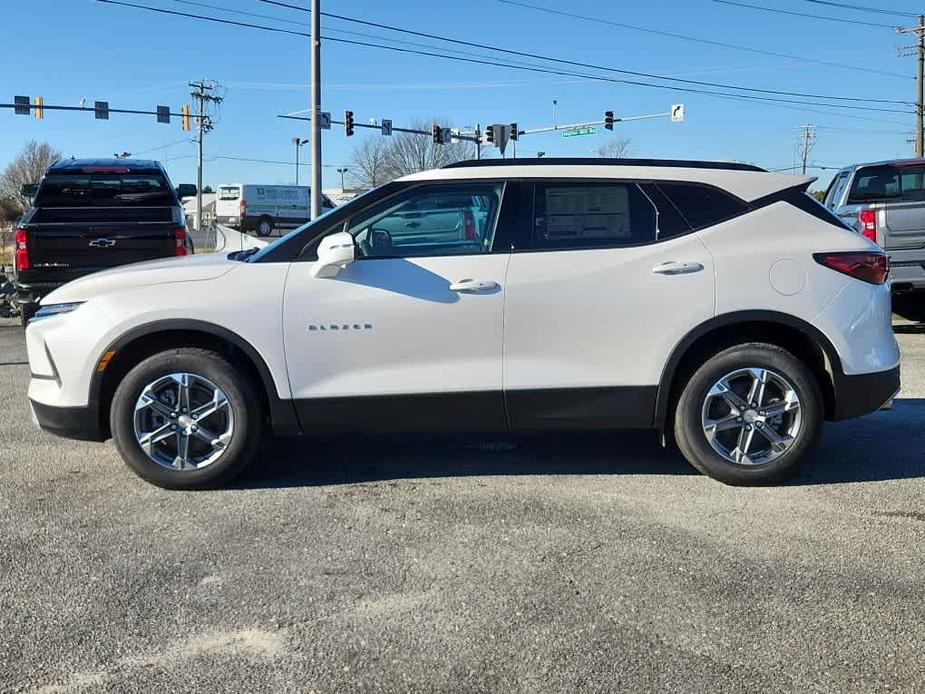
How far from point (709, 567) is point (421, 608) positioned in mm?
1251

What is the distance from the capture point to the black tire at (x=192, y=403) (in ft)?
15.3

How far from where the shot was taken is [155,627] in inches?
127

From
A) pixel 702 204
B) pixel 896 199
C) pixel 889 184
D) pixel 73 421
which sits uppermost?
pixel 889 184

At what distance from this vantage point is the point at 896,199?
10391 millimetres

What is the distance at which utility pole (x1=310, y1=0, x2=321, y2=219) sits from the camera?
22.3m

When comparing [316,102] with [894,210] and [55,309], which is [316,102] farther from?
[55,309]

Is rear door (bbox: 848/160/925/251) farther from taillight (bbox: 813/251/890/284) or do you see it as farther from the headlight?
the headlight

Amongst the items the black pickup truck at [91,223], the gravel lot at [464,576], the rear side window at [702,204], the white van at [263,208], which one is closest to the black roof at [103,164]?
the black pickup truck at [91,223]

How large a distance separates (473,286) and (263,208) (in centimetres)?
4542

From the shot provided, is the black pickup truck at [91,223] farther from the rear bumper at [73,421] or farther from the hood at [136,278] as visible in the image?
the rear bumper at [73,421]

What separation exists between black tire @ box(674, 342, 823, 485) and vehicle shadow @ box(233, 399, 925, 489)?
29cm

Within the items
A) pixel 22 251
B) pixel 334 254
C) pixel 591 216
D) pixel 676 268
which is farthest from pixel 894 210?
pixel 22 251

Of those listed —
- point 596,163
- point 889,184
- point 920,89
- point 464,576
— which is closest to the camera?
point 464,576

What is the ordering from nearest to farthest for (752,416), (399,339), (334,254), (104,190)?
(334,254) < (399,339) < (752,416) < (104,190)
